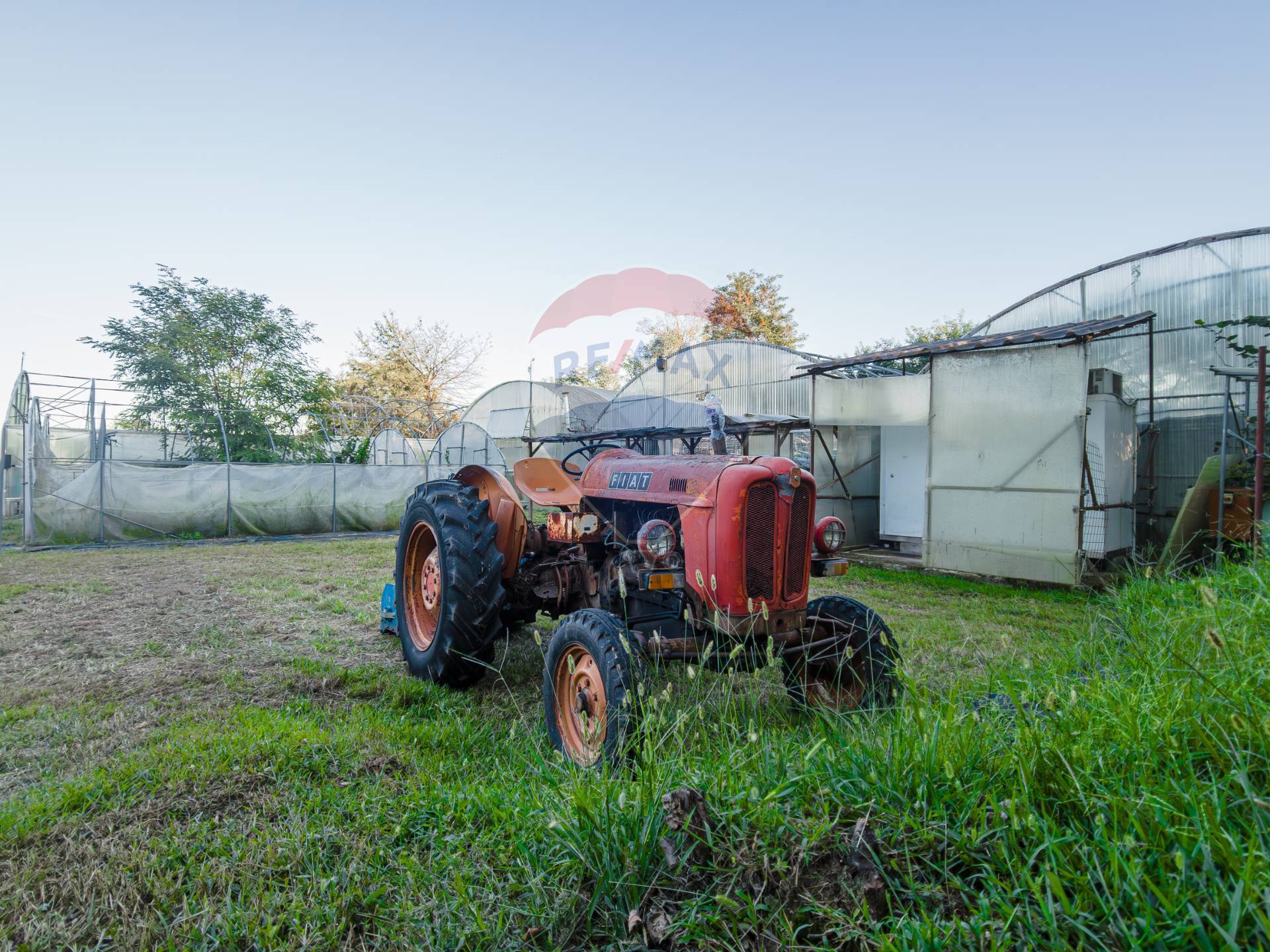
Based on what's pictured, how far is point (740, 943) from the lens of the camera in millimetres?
1293

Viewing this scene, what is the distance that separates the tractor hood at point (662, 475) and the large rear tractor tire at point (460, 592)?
0.70m

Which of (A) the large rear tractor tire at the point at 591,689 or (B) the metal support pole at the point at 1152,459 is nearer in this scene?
(A) the large rear tractor tire at the point at 591,689

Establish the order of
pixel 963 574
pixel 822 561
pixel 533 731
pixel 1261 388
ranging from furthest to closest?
pixel 963 574 < pixel 1261 388 < pixel 822 561 < pixel 533 731

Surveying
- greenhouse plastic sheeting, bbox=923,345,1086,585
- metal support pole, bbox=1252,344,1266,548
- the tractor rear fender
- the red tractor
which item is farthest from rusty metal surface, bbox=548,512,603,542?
greenhouse plastic sheeting, bbox=923,345,1086,585

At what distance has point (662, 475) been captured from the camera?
11.4ft

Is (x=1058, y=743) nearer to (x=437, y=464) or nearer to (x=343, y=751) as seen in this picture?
(x=343, y=751)

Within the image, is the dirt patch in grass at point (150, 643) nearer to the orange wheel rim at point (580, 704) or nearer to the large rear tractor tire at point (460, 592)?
the large rear tractor tire at point (460, 592)

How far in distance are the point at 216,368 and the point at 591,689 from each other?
60.6 ft

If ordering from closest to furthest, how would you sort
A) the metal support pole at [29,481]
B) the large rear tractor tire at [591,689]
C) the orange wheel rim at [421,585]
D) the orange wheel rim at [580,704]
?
1. the large rear tractor tire at [591,689]
2. the orange wheel rim at [580,704]
3. the orange wheel rim at [421,585]
4. the metal support pole at [29,481]

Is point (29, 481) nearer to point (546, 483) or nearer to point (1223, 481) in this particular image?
point (546, 483)

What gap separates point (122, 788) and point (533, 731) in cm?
147

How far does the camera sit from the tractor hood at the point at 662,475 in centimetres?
310

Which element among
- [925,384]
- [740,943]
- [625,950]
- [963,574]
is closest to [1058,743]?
[740,943]

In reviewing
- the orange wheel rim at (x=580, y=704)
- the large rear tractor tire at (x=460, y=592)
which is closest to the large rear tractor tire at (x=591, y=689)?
the orange wheel rim at (x=580, y=704)
